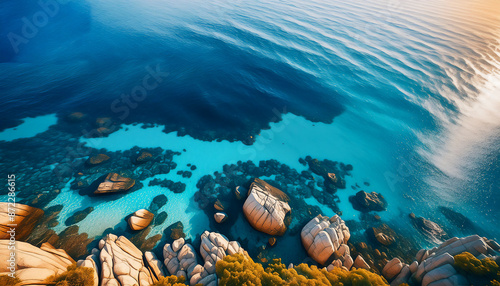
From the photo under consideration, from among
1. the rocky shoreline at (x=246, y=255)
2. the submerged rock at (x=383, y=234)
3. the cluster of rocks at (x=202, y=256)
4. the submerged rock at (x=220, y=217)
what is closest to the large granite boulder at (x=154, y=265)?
the rocky shoreline at (x=246, y=255)

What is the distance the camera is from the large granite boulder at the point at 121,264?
11.6 metres

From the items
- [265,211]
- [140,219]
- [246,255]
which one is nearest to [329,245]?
[265,211]

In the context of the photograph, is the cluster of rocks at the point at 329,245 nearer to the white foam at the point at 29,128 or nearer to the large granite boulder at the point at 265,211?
the large granite boulder at the point at 265,211

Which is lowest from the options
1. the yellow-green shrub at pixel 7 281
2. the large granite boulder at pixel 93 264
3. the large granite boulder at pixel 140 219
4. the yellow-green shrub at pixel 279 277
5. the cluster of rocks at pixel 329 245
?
the large granite boulder at pixel 140 219

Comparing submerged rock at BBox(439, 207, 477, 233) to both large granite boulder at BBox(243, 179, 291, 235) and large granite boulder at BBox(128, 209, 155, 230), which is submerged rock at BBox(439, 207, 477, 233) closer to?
large granite boulder at BBox(243, 179, 291, 235)

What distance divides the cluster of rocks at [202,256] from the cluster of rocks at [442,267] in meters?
12.5

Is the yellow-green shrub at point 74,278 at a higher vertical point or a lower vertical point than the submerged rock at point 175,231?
higher

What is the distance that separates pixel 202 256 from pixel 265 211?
6.64m

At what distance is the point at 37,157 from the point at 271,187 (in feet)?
90.8

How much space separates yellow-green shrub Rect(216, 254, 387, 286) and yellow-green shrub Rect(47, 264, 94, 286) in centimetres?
738

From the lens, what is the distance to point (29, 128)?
24188 mm

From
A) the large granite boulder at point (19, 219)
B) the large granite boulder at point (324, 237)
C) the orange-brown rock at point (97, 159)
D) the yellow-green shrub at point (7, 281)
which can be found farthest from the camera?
the orange-brown rock at point (97, 159)

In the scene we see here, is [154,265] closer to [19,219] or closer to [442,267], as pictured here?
[19,219]

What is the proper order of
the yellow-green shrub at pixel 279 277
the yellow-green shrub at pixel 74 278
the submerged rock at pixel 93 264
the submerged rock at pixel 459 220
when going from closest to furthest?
the yellow-green shrub at pixel 74 278, the yellow-green shrub at pixel 279 277, the submerged rock at pixel 93 264, the submerged rock at pixel 459 220
